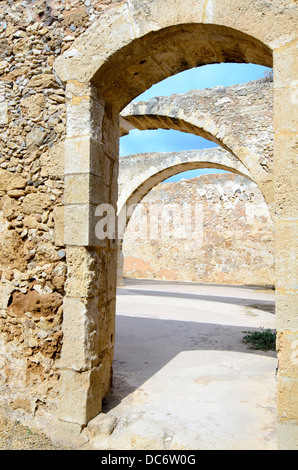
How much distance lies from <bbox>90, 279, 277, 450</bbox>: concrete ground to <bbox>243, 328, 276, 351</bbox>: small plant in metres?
0.14

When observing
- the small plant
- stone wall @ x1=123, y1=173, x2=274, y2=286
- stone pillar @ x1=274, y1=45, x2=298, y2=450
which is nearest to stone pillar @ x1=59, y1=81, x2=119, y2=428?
stone pillar @ x1=274, y1=45, x2=298, y2=450

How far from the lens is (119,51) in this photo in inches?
96.8

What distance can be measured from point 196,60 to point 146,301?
579 centimetres

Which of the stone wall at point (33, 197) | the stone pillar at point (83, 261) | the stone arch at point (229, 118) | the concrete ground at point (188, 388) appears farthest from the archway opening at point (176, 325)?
the stone arch at point (229, 118)

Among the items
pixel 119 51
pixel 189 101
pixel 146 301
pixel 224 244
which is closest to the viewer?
pixel 119 51

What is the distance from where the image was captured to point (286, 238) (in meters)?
1.94

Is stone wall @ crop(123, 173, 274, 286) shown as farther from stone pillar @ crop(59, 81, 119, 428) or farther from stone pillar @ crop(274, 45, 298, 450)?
stone pillar @ crop(274, 45, 298, 450)

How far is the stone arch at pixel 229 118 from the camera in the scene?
253 inches

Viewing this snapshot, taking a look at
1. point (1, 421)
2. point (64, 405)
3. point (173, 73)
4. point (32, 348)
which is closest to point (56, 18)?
point (173, 73)

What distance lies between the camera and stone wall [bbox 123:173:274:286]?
1193cm

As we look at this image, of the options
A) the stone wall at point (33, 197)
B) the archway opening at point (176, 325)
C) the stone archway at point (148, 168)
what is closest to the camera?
the stone wall at point (33, 197)

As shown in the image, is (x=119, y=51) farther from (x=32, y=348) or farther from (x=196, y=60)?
(x=32, y=348)

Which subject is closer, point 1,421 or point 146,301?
point 1,421

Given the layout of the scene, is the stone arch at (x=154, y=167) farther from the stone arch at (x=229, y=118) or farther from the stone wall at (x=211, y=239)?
the stone wall at (x=211, y=239)
